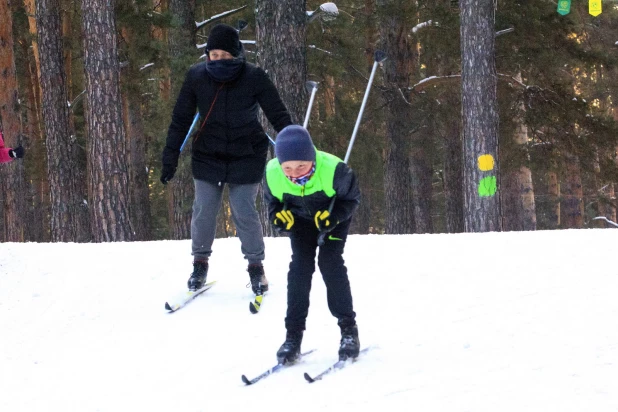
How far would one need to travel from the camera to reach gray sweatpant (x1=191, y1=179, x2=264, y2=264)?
18.0 feet

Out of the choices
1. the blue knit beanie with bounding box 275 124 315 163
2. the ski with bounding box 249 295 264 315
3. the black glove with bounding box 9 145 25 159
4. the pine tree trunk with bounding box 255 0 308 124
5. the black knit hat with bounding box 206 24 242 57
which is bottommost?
the ski with bounding box 249 295 264 315

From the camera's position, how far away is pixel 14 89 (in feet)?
54.0

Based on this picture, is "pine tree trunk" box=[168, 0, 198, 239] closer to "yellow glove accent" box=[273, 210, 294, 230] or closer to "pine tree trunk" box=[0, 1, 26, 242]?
"pine tree trunk" box=[0, 1, 26, 242]

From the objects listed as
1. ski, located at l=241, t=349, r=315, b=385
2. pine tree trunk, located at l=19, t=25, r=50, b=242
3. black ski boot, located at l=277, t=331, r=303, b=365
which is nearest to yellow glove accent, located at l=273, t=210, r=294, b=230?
black ski boot, located at l=277, t=331, r=303, b=365

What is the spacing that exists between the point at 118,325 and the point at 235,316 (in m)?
0.83

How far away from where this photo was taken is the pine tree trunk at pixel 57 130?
12969 millimetres

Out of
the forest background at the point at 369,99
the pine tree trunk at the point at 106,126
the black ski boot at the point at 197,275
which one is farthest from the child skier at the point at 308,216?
the pine tree trunk at the point at 106,126

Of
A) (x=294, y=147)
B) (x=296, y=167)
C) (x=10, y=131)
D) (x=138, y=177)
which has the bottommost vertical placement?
(x=296, y=167)

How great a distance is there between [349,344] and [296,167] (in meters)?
1.03

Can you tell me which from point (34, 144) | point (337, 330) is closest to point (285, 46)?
point (337, 330)

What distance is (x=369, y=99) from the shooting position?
16250 mm

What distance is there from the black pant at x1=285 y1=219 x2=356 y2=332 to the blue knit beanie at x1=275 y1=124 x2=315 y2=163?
→ 0.43 m

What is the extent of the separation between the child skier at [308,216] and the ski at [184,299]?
1.49 meters

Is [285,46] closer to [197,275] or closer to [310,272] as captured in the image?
[197,275]
